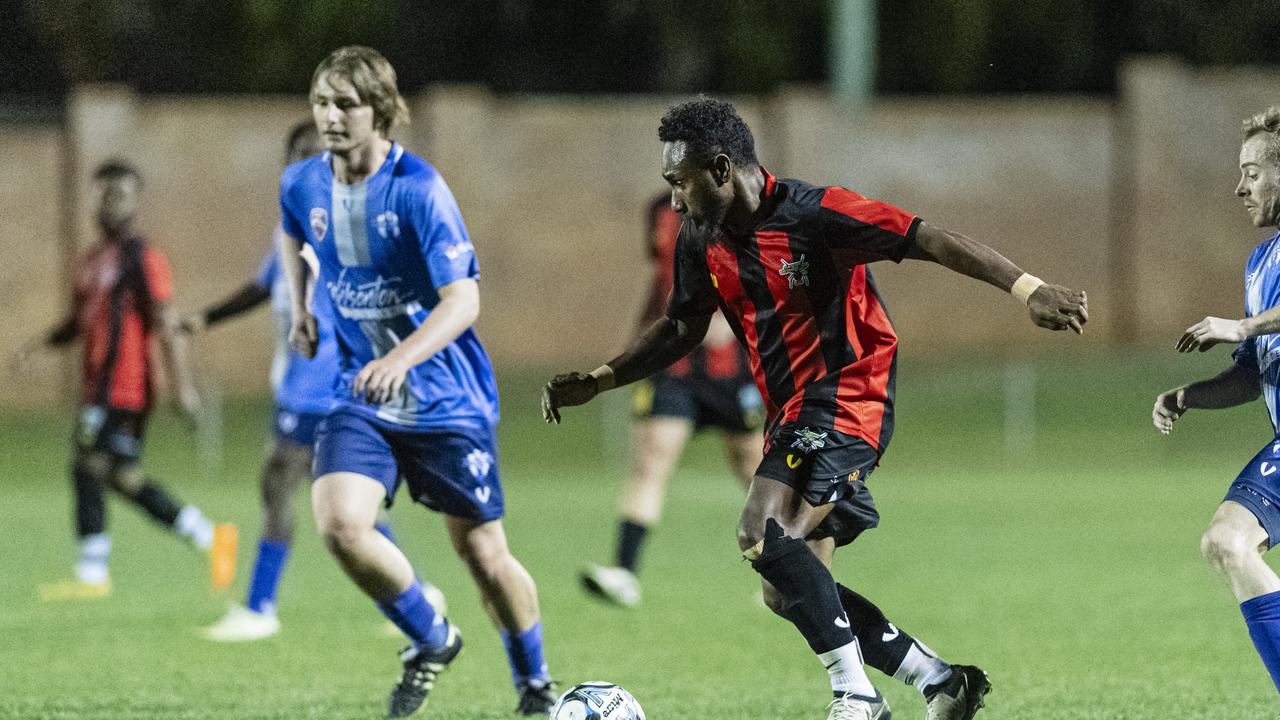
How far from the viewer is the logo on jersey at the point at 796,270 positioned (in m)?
5.28

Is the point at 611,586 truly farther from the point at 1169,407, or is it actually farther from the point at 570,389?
the point at 1169,407

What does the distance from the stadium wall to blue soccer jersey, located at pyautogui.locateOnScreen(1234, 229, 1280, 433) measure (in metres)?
18.9

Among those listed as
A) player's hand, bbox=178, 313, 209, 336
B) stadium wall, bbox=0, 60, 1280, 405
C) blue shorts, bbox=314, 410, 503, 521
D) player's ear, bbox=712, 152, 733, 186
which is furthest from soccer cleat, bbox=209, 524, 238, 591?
stadium wall, bbox=0, 60, 1280, 405

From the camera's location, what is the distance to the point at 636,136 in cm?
2592

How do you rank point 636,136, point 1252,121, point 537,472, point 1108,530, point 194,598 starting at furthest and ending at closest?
point 636,136, point 537,472, point 1108,530, point 194,598, point 1252,121

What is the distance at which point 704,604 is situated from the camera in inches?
383

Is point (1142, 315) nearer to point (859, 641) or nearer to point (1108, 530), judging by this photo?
point (1108, 530)

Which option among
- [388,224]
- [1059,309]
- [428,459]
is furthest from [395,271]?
[1059,309]

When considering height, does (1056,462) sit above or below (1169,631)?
below

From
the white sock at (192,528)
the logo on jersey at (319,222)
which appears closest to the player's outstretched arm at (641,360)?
the logo on jersey at (319,222)

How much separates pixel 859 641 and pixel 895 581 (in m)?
5.15

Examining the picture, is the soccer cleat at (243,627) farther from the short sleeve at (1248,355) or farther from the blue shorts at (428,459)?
the short sleeve at (1248,355)

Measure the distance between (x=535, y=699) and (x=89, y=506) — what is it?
4.97 meters

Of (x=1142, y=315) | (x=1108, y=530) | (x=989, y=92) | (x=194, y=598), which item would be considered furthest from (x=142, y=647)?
(x=989, y=92)
